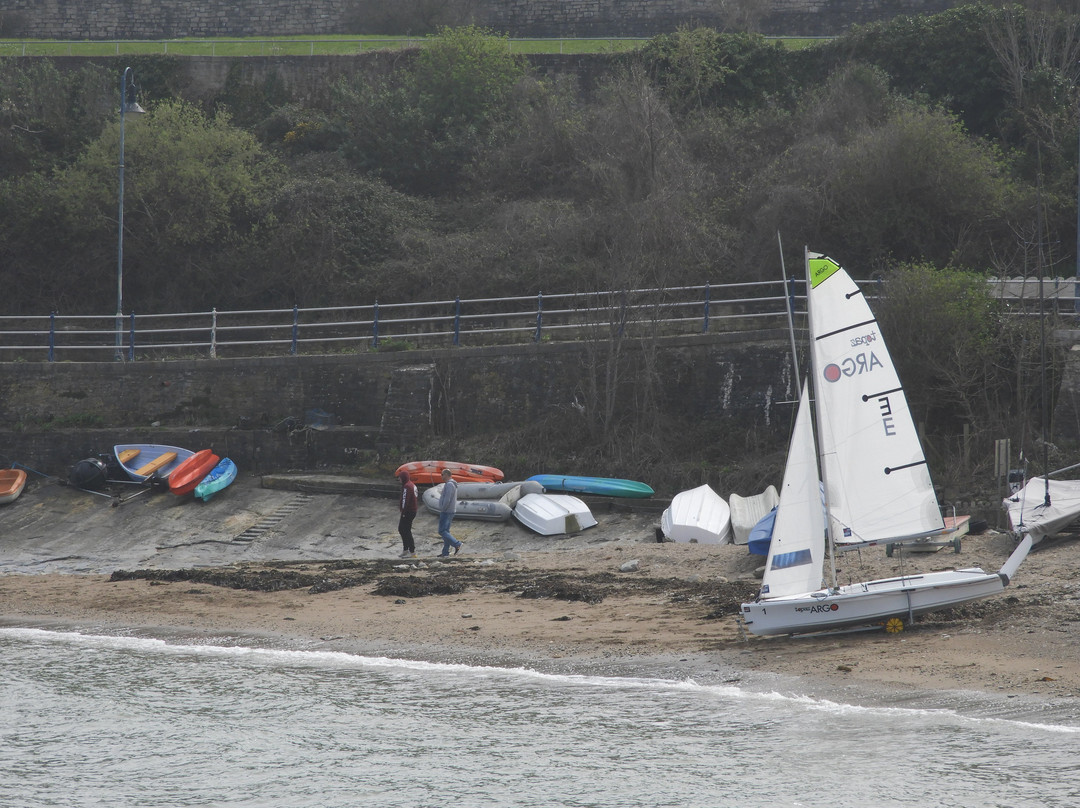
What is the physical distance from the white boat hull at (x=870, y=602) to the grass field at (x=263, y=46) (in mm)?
27064

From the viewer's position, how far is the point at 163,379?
2245 cm

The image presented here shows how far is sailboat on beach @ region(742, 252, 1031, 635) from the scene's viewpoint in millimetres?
10633

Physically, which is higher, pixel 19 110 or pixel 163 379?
pixel 19 110

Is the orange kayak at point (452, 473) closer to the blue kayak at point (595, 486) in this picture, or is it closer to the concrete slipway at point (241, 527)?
the concrete slipway at point (241, 527)

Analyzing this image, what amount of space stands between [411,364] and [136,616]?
8773 millimetres

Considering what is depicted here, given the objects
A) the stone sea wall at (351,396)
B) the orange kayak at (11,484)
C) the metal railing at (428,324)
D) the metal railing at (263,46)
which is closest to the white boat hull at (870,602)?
the metal railing at (428,324)

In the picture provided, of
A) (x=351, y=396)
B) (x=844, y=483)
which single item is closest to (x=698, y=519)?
(x=844, y=483)

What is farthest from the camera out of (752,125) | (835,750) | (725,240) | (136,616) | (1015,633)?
(752,125)

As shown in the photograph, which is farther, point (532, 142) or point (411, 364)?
point (532, 142)

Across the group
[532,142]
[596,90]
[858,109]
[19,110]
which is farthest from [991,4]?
[19,110]

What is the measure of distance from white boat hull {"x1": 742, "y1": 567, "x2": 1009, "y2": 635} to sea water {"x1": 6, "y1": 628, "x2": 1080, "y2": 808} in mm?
910

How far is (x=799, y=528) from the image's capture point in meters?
10.6

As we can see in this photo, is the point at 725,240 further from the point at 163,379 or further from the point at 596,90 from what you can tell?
the point at 163,379

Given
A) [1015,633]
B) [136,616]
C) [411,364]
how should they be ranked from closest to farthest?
[1015,633] < [136,616] < [411,364]
